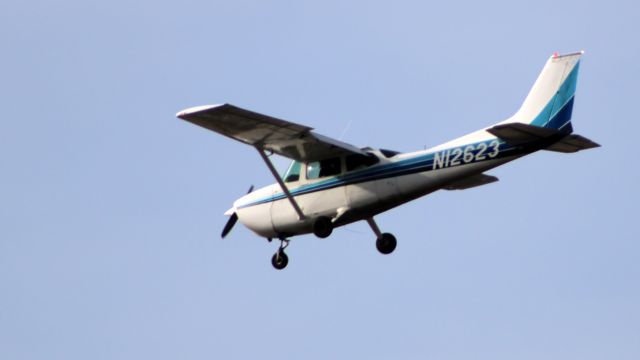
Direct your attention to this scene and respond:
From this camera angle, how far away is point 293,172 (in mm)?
35656

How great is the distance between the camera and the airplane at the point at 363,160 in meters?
33.2

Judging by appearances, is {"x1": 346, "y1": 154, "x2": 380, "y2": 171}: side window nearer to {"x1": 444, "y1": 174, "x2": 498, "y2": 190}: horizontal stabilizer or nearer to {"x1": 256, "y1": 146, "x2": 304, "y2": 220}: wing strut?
{"x1": 256, "y1": 146, "x2": 304, "y2": 220}: wing strut

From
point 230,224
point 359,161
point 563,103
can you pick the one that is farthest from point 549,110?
point 230,224

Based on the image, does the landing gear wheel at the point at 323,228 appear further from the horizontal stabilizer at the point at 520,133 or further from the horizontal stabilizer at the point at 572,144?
the horizontal stabilizer at the point at 572,144

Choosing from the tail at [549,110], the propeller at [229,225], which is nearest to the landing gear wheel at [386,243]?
the propeller at [229,225]

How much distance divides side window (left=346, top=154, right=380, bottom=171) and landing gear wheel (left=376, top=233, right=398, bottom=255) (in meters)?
1.64

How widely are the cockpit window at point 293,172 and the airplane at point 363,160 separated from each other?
2cm

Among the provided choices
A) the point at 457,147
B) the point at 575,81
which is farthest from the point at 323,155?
the point at 575,81

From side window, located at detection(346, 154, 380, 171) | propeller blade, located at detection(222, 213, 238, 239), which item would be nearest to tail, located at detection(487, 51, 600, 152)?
side window, located at detection(346, 154, 380, 171)

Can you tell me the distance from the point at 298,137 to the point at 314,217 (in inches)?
70.8

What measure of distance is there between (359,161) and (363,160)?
99 millimetres

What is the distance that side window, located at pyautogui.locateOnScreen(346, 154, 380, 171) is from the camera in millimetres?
34594

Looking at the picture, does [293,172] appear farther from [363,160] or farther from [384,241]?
[384,241]

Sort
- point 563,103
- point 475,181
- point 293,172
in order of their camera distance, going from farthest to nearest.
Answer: point 475,181, point 293,172, point 563,103
